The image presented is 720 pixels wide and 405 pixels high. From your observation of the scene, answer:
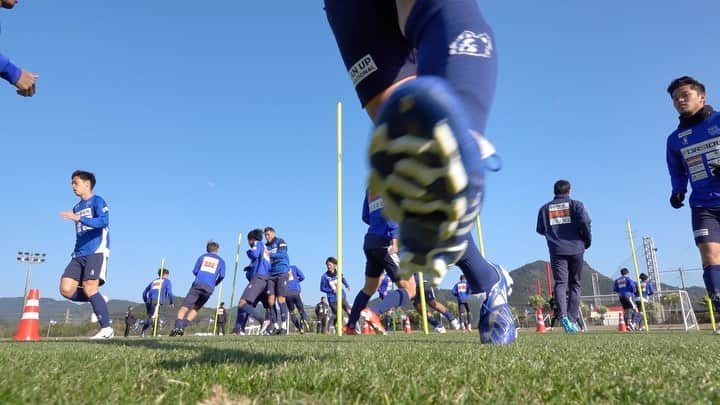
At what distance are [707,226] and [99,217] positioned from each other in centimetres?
696

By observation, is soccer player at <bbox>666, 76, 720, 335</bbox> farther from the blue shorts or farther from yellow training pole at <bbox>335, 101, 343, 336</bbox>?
yellow training pole at <bbox>335, 101, 343, 336</bbox>

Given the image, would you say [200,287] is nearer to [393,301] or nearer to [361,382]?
[393,301]

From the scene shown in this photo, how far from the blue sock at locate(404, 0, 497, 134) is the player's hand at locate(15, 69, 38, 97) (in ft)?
10.7

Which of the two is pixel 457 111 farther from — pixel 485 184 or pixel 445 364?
pixel 445 364

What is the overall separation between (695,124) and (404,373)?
14.6 ft

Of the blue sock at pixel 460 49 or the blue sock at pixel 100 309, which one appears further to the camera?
the blue sock at pixel 100 309

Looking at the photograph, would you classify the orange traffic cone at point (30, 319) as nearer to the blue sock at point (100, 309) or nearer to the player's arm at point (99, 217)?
the blue sock at point (100, 309)

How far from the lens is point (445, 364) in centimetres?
154

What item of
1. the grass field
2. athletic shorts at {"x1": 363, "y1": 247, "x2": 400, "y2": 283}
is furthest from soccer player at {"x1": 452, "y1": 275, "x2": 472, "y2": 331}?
the grass field

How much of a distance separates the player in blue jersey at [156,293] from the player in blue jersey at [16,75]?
451 inches

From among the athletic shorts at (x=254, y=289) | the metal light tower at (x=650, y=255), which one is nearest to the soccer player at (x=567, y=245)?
the athletic shorts at (x=254, y=289)

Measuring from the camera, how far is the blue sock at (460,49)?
1031 millimetres

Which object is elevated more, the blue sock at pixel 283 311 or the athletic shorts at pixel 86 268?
the athletic shorts at pixel 86 268

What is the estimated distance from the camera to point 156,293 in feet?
46.2
